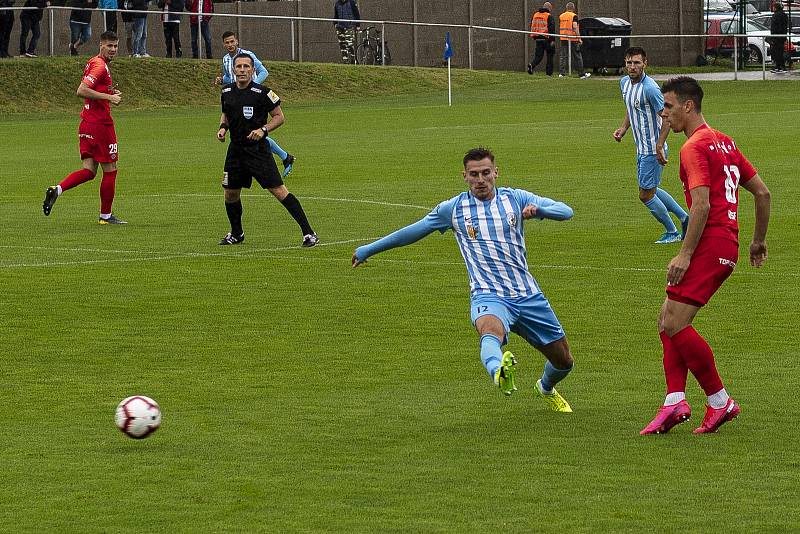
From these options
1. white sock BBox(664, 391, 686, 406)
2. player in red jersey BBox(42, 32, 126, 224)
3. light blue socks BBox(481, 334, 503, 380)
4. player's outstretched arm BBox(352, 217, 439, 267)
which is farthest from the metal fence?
white sock BBox(664, 391, 686, 406)

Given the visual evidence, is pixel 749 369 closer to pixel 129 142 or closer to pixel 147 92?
pixel 129 142

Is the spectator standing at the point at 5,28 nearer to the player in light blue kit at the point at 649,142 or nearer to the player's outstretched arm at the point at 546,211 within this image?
the player in light blue kit at the point at 649,142

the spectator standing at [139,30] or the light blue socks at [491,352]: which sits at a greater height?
the spectator standing at [139,30]

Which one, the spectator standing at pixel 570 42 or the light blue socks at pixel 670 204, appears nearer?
the light blue socks at pixel 670 204

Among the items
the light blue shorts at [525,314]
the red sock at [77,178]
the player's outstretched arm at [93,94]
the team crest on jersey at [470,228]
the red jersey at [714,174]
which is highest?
the red jersey at [714,174]

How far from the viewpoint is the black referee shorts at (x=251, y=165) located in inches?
692

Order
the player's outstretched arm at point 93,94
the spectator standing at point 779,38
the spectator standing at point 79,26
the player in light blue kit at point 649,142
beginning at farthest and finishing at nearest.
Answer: the spectator standing at point 779,38 < the spectator standing at point 79,26 < the player's outstretched arm at point 93,94 < the player in light blue kit at point 649,142

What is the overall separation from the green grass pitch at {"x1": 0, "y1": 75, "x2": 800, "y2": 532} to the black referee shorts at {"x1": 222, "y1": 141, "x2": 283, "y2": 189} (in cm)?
79

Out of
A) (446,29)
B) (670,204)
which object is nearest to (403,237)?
(670,204)

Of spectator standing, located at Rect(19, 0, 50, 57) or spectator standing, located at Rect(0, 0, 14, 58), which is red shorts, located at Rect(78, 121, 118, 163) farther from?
spectator standing, located at Rect(0, 0, 14, 58)

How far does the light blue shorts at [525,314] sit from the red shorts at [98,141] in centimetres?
1143

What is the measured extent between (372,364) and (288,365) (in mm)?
599

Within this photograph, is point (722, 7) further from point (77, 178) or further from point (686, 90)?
point (686, 90)

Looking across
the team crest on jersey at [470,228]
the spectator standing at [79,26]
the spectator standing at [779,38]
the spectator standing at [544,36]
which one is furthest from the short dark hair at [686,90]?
the spectator standing at [544,36]
